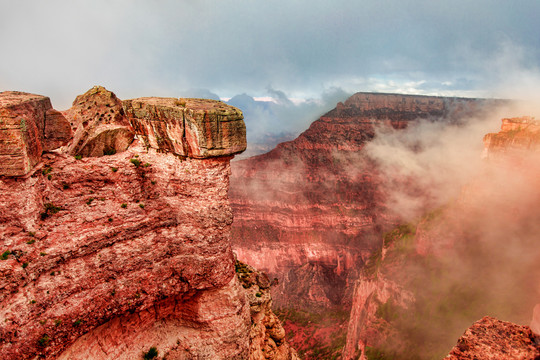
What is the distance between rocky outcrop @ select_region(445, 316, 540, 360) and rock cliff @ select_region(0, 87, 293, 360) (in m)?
11.6

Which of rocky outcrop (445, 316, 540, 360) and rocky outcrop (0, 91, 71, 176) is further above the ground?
rocky outcrop (0, 91, 71, 176)

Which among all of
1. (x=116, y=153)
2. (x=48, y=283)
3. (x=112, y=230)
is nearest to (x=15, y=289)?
(x=48, y=283)

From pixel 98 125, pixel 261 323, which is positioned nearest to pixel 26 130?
pixel 98 125

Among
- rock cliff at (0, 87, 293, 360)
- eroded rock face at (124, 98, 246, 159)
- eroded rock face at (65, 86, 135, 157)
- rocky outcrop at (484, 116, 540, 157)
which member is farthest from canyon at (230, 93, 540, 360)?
eroded rock face at (65, 86, 135, 157)

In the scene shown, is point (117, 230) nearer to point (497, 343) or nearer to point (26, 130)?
point (26, 130)

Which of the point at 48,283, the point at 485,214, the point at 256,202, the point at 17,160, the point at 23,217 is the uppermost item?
the point at 17,160

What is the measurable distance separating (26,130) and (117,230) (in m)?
5.64

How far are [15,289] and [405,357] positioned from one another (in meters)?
40.1

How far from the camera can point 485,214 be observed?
116ft

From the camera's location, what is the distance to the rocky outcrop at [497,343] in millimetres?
9391

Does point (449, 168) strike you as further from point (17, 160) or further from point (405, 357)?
point (17, 160)

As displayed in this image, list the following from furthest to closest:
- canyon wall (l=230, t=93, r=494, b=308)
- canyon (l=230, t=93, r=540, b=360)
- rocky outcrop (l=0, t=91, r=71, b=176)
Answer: canyon wall (l=230, t=93, r=494, b=308), canyon (l=230, t=93, r=540, b=360), rocky outcrop (l=0, t=91, r=71, b=176)

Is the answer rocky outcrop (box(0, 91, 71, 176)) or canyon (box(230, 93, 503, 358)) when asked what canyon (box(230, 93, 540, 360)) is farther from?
rocky outcrop (box(0, 91, 71, 176))

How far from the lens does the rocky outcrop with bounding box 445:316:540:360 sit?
939 cm
